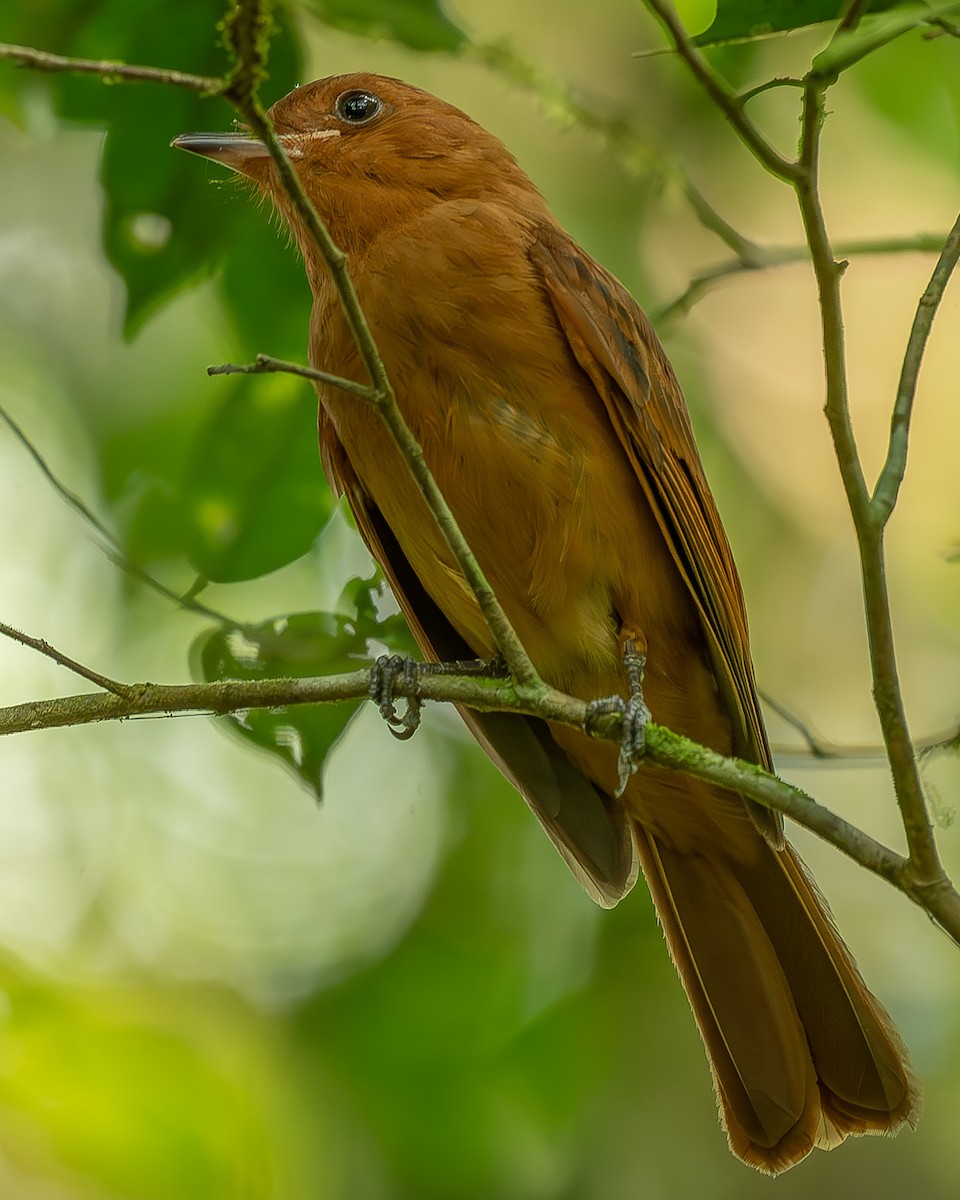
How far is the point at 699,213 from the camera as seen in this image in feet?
10.6

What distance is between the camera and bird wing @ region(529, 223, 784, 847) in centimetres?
307

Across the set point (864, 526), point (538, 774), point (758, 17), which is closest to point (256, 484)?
point (538, 774)

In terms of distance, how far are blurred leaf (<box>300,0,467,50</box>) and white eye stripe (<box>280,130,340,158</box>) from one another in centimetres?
53

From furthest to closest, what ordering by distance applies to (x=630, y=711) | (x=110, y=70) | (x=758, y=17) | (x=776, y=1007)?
(x=776, y=1007)
(x=630, y=711)
(x=758, y=17)
(x=110, y=70)

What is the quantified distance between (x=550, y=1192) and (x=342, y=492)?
2723 mm

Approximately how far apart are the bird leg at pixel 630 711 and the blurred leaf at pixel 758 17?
1.11 m

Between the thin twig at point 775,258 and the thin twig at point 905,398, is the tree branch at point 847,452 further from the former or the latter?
the thin twig at point 775,258

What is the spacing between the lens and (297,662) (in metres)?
3.21

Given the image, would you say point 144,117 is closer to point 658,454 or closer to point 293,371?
point 658,454

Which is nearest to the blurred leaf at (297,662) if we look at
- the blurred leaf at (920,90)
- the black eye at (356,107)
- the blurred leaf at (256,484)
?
the blurred leaf at (256,484)

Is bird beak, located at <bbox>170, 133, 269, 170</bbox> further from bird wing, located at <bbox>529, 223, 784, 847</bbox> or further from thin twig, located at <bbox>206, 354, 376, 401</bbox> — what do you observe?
thin twig, located at <bbox>206, 354, 376, 401</bbox>

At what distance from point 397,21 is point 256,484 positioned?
40.5 inches

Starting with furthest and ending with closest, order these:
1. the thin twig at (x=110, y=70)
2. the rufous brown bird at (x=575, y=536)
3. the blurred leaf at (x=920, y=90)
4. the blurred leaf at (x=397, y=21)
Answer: the blurred leaf at (x=920, y=90) < the rufous brown bird at (x=575, y=536) < the blurred leaf at (x=397, y=21) < the thin twig at (x=110, y=70)

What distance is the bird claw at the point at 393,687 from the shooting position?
9.78 ft
